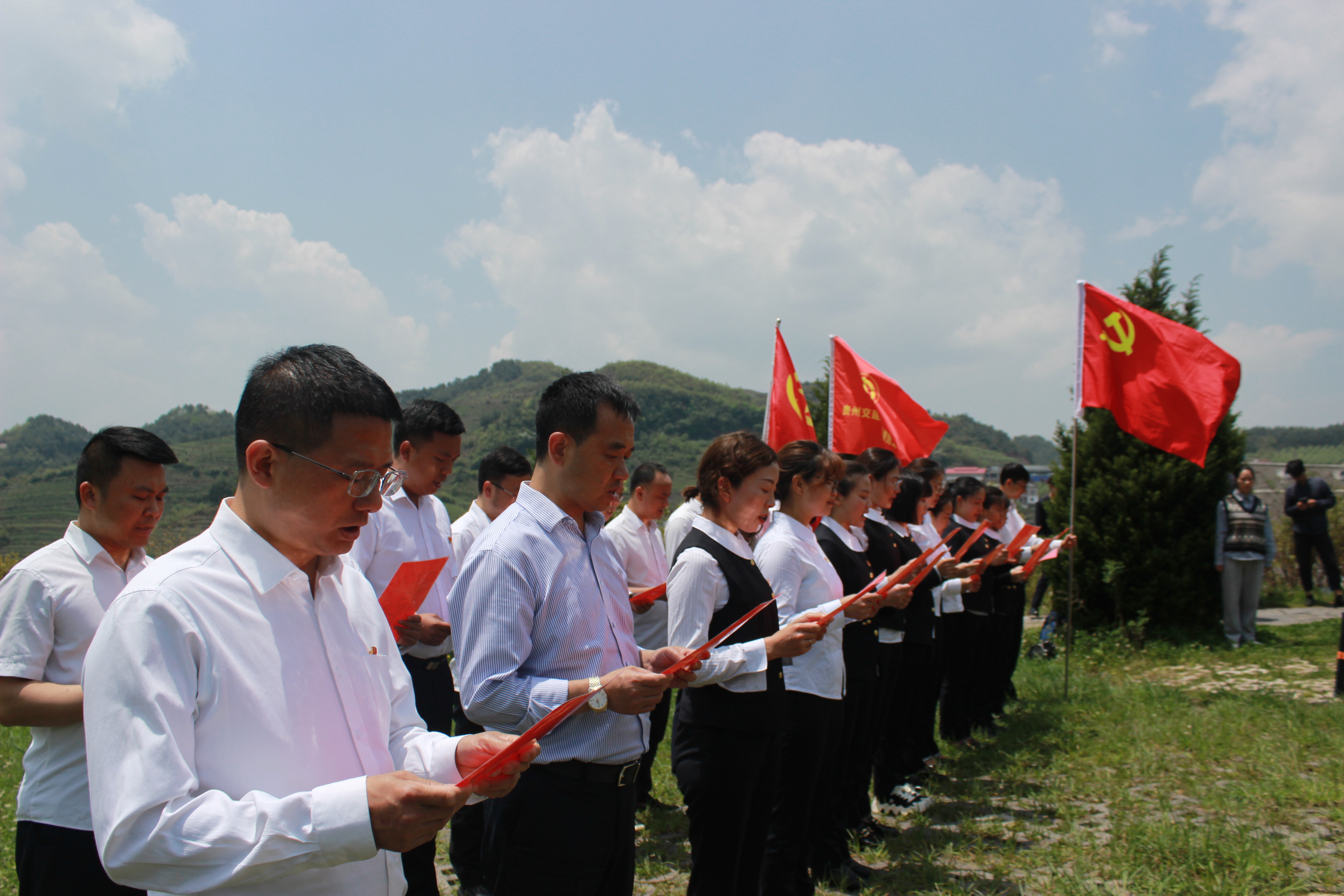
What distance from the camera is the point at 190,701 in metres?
1.37

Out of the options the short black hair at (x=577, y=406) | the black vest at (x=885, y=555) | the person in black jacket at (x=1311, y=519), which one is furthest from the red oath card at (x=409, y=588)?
the person in black jacket at (x=1311, y=519)

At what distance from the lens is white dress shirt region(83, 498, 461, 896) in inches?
50.7

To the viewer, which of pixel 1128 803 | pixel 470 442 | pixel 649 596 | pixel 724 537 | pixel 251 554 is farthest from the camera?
pixel 470 442

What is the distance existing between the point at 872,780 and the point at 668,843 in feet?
6.34

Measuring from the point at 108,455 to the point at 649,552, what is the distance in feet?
12.6

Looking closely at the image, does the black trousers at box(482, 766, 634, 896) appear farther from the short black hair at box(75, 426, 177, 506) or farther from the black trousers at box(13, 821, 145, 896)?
the short black hair at box(75, 426, 177, 506)

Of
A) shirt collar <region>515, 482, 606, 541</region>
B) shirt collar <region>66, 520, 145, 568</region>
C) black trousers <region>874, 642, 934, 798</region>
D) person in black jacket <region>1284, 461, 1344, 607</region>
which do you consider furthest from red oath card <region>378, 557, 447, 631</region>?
person in black jacket <region>1284, 461, 1344, 607</region>

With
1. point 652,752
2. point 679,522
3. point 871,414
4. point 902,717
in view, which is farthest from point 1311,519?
point 652,752

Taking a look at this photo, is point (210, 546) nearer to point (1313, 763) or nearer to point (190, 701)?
point (190, 701)

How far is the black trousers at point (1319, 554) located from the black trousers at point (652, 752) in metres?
11.6

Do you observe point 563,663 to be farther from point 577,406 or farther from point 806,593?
point 806,593

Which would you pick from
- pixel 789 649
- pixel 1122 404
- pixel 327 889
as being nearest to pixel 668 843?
pixel 789 649

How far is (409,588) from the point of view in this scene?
2.87 m

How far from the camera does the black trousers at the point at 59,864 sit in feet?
7.56
